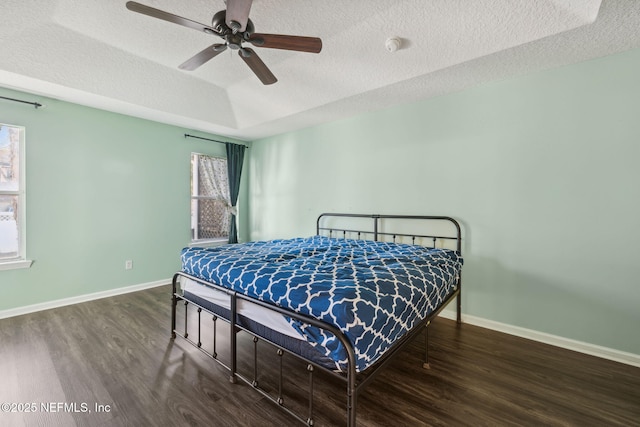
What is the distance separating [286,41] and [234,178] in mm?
3372

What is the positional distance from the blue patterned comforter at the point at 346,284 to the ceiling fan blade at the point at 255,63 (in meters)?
1.52

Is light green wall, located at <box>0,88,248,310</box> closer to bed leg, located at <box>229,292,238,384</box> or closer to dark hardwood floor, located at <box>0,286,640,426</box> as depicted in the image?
dark hardwood floor, located at <box>0,286,640,426</box>

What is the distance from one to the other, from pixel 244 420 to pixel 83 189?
349 centimetres

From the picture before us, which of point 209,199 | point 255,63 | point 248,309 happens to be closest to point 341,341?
point 248,309

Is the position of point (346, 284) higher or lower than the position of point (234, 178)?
→ lower

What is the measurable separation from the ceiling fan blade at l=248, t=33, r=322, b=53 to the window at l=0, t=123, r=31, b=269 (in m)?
3.11

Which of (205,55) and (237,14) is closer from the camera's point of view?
(237,14)

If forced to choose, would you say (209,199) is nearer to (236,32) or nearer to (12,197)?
(12,197)

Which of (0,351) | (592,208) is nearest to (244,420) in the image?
(0,351)

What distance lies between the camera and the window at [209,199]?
4613 millimetres

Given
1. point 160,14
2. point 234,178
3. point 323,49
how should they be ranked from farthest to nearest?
1. point 234,178
2. point 323,49
3. point 160,14

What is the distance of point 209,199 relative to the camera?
477cm

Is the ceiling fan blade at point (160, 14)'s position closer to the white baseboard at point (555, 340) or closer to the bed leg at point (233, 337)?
the bed leg at point (233, 337)

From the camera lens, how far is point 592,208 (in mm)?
2252
